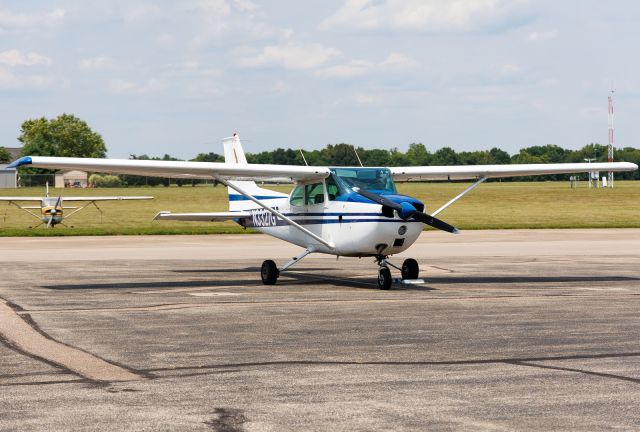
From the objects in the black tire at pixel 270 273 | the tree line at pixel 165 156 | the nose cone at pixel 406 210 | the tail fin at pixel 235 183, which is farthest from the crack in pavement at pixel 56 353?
the tree line at pixel 165 156

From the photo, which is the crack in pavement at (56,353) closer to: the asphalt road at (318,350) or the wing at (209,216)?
the asphalt road at (318,350)

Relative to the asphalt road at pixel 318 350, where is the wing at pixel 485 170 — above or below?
above

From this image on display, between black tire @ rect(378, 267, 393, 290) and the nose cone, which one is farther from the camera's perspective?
black tire @ rect(378, 267, 393, 290)

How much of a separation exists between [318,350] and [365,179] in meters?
7.95

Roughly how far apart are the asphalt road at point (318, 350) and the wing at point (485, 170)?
201 cm

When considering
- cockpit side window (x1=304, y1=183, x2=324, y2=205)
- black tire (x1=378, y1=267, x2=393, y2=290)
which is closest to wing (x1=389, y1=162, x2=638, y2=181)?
cockpit side window (x1=304, y1=183, x2=324, y2=205)

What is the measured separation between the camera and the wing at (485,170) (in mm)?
20844

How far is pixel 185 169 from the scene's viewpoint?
60.0 feet

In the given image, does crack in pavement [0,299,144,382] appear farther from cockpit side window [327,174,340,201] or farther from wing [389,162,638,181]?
wing [389,162,638,181]

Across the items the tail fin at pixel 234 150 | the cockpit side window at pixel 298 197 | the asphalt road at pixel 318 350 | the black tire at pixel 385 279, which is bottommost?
the asphalt road at pixel 318 350

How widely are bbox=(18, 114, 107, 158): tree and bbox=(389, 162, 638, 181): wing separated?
157 m

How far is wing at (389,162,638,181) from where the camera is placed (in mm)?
20844

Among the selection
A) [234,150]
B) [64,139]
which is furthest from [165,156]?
[234,150]

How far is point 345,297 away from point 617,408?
29.1 feet
